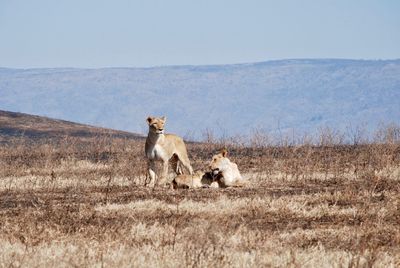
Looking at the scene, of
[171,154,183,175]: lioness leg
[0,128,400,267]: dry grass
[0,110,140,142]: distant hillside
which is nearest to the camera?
[0,128,400,267]: dry grass

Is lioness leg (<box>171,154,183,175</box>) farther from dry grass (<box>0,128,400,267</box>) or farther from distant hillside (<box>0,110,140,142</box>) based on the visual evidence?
distant hillside (<box>0,110,140,142</box>)

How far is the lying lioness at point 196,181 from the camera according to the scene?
783 inches

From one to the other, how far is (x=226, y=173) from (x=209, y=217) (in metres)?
6.64

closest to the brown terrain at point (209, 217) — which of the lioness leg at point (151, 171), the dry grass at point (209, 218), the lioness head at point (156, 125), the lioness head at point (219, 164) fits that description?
the dry grass at point (209, 218)

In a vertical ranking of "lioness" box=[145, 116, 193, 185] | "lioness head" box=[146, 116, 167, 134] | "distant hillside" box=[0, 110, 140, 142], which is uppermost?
"lioness head" box=[146, 116, 167, 134]

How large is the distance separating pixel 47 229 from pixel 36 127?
5645cm

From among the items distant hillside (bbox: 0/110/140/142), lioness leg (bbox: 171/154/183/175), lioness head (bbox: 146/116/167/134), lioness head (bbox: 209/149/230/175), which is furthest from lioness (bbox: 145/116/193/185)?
distant hillside (bbox: 0/110/140/142)

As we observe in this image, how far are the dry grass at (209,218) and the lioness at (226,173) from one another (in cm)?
32

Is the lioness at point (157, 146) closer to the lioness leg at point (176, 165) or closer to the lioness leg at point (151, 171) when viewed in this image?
the lioness leg at point (151, 171)

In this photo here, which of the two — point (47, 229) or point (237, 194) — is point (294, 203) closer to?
point (237, 194)

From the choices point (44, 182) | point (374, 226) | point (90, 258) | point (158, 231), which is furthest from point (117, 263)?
point (44, 182)

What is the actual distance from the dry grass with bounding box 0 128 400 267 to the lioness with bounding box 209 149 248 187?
0.32m

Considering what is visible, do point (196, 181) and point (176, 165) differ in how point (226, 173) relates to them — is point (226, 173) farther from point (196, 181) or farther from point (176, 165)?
point (176, 165)

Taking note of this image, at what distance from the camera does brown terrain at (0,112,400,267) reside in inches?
428
